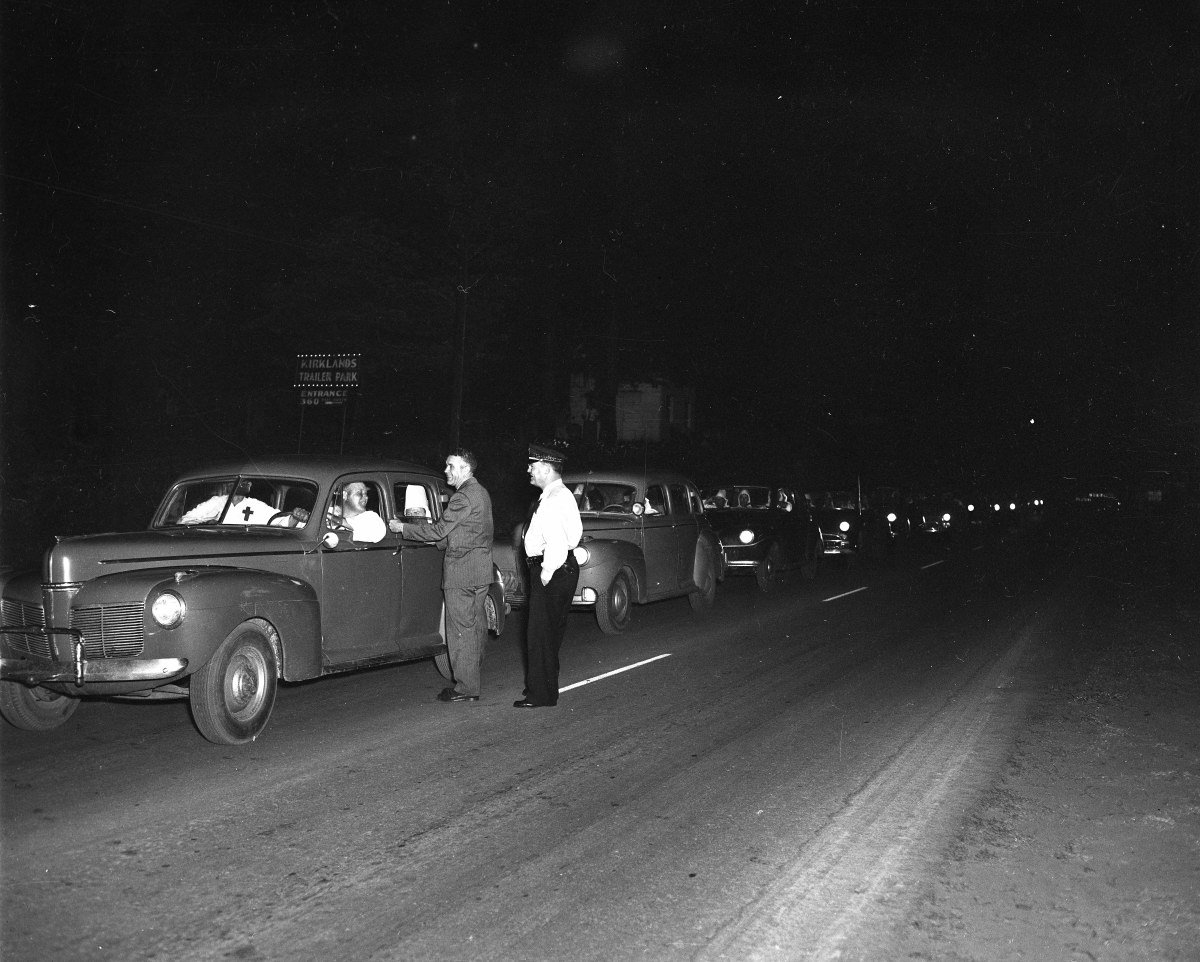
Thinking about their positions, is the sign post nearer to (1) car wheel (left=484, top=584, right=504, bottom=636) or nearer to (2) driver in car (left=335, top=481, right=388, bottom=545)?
(1) car wheel (left=484, top=584, right=504, bottom=636)

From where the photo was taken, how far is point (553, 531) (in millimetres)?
8320

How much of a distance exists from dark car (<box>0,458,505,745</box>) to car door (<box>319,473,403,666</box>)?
0.04ft

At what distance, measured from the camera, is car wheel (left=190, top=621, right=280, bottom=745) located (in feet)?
22.7

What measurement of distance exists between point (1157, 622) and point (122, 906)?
13942 millimetres

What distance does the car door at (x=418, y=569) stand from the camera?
8.75m

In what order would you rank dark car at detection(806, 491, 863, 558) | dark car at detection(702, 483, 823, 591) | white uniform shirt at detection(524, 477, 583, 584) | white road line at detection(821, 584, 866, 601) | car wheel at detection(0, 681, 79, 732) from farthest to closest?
dark car at detection(806, 491, 863, 558) → dark car at detection(702, 483, 823, 591) → white road line at detection(821, 584, 866, 601) → white uniform shirt at detection(524, 477, 583, 584) → car wheel at detection(0, 681, 79, 732)

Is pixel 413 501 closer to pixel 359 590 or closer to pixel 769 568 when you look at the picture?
pixel 359 590

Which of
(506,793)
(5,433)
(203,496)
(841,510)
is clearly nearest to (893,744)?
(506,793)

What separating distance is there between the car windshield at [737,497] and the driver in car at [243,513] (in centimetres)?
1251

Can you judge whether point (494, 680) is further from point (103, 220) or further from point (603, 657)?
point (103, 220)

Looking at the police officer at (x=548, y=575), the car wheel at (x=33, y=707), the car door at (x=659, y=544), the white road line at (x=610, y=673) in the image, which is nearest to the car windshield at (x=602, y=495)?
the car door at (x=659, y=544)

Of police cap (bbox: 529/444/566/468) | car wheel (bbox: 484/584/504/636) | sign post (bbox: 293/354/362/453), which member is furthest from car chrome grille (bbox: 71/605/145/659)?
sign post (bbox: 293/354/362/453)

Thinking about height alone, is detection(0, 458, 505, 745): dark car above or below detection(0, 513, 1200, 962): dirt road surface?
above

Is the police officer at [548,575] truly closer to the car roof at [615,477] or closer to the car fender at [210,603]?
the car fender at [210,603]
